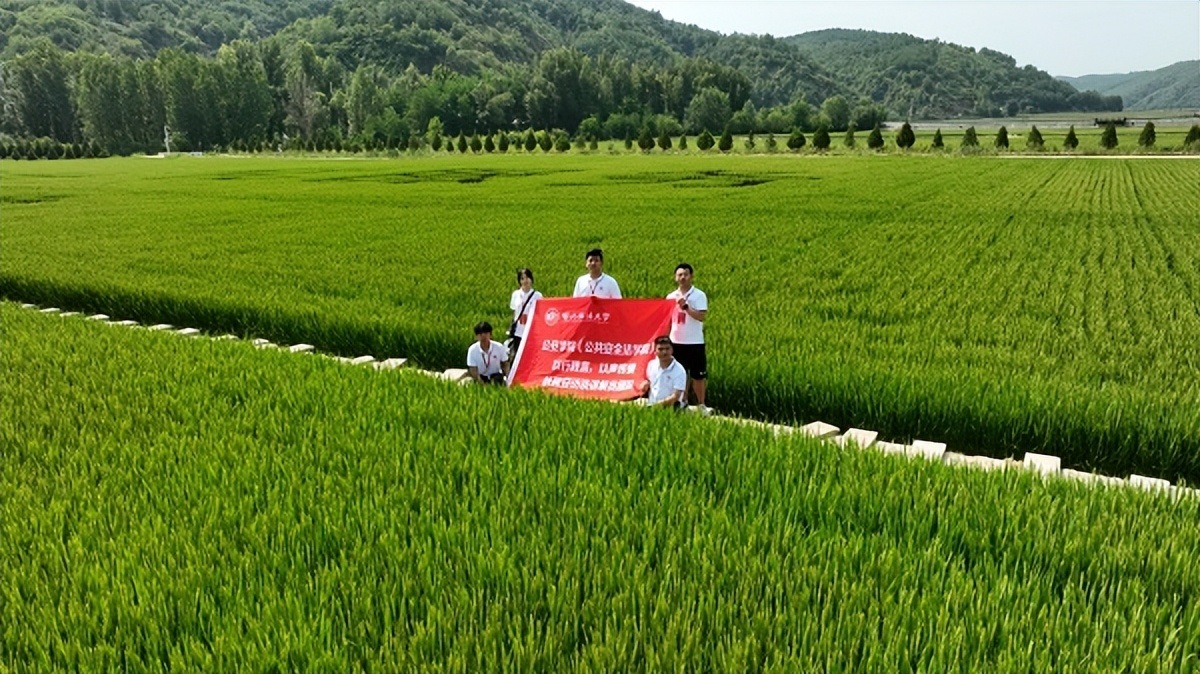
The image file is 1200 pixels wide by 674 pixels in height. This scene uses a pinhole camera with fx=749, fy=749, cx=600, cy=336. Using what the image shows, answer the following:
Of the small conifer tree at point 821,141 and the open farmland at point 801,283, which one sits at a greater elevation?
the small conifer tree at point 821,141

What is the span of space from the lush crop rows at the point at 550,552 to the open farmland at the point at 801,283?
1.91 meters

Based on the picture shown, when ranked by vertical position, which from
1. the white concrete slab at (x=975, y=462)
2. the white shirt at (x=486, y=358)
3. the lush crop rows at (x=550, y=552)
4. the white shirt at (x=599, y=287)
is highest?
the white shirt at (x=599, y=287)

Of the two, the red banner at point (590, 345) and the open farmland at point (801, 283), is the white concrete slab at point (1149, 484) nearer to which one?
the open farmland at point (801, 283)

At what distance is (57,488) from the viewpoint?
4105mm

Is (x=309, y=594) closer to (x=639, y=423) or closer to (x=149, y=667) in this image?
(x=149, y=667)

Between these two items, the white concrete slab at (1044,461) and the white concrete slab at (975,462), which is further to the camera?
the white concrete slab at (1044,461)

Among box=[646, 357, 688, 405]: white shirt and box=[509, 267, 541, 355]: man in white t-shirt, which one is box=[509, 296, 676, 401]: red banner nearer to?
box=[509, 267, 541, 355]: man in white t-shirt

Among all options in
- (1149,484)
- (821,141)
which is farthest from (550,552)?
(821,141)

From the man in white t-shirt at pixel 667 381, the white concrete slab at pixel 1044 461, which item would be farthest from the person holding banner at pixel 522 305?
the white concrete slab at pixel 1044 461

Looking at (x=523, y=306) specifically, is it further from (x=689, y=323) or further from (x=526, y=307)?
(x=689, y=323)

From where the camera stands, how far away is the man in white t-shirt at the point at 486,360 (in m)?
6.87

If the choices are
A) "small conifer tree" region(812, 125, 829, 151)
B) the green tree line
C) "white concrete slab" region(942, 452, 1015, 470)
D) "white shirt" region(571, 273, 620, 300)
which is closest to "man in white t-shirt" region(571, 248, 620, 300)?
"white shirt" region(571, 273, 620, 300)

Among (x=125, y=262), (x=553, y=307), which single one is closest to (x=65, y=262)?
(x=125, y=262)

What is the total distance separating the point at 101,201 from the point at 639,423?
96.9 feet
